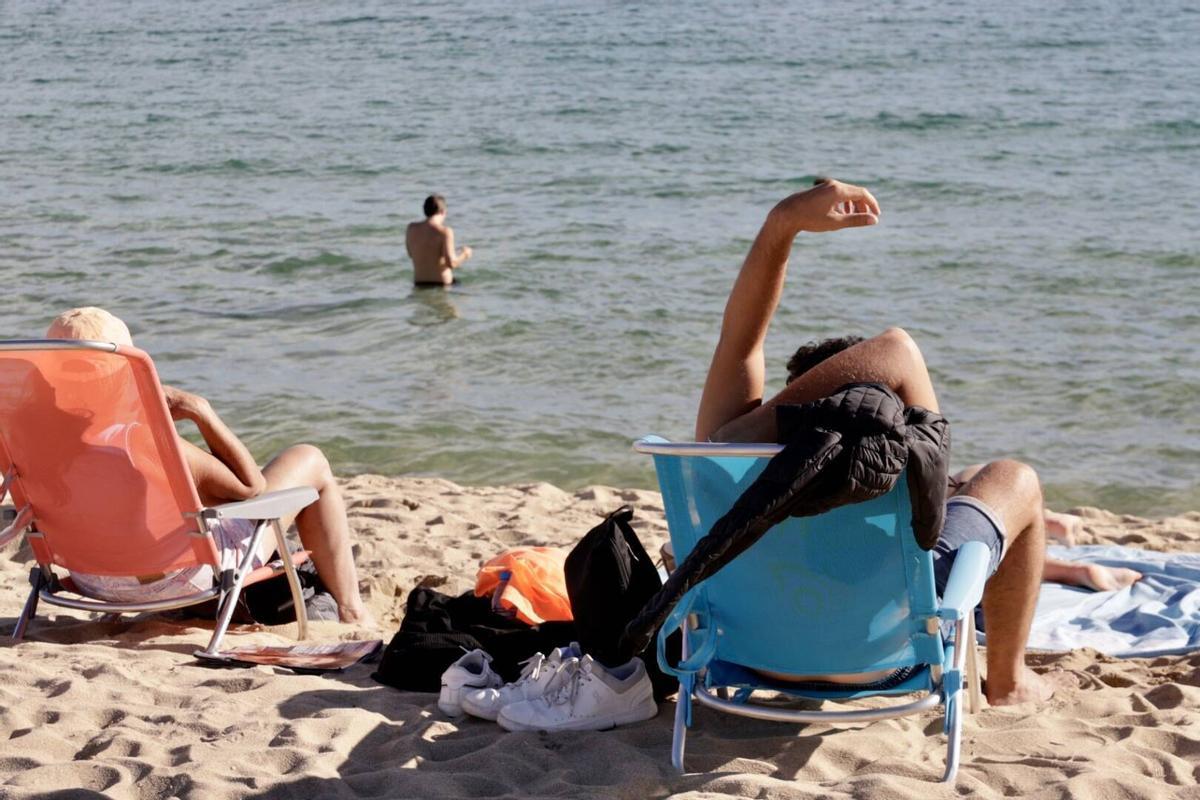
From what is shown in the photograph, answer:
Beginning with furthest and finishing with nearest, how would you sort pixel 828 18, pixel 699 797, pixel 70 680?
pixel 828 18 < pixel 70 680 < pixel 699 797

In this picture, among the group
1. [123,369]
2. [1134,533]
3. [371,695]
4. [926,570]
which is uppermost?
[123,369]

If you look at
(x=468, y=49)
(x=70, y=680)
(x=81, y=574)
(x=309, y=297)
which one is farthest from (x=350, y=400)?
(x=468, y=49)

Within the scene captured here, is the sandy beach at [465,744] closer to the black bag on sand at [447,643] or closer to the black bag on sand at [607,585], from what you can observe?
the black bag on sand at [447,643]

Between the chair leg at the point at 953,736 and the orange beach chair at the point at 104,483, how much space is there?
84.6 inches

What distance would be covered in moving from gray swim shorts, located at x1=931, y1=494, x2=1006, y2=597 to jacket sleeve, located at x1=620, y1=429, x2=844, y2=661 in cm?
58

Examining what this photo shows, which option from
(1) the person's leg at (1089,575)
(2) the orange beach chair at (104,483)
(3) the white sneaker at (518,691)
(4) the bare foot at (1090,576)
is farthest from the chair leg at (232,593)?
(4) the bare foot at (1090,576)

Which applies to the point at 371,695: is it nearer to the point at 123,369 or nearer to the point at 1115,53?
the point at 123,369

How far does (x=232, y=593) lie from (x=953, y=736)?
7.34ft

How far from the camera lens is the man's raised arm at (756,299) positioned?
3.00 metres

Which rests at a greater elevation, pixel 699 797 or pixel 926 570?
pixel 926 570

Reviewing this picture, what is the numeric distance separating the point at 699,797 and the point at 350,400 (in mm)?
6339

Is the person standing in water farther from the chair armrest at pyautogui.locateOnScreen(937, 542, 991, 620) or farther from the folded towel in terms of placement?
the chair armrest at pyautogui.locateOnScreen(937, 542, 991, 620)

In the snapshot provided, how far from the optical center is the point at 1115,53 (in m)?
25.4

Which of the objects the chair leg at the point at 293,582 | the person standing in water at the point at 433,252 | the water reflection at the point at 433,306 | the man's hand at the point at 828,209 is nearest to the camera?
the man's hand at the point at 828,209
